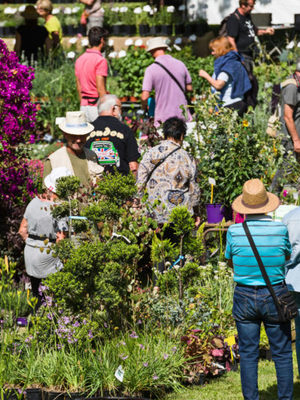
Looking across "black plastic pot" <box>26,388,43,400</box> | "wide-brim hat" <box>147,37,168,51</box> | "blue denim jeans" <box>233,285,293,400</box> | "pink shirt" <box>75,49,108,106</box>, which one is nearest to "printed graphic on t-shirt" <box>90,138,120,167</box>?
"pink shirt" <box>75,49,108,106</box>

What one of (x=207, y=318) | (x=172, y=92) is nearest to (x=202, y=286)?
(x=207, y=318)

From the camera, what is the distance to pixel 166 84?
30.2 feet

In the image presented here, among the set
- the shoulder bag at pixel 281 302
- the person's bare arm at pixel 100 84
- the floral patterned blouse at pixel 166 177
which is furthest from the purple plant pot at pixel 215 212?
the shoulder bag at pixel 281 302

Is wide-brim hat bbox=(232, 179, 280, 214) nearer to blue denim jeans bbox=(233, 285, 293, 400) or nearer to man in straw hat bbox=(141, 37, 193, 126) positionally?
blue denim jeans bbox=(233, 285, 293, 400)

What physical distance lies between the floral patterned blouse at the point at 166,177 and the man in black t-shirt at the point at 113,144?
0.65m

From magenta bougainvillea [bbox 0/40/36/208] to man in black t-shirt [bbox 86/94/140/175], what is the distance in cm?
61

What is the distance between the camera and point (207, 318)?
618 centimetres

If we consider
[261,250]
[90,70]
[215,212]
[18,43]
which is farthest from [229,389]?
[18,43]

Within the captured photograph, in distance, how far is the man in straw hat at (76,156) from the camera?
267 inches

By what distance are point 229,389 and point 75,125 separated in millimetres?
2569

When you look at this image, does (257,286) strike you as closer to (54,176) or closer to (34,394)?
(34,394)

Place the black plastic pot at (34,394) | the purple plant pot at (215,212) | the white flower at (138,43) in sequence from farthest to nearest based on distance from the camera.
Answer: the white flower at (138,43)
the purple plant pot at (215,212)
the black plastic pot at (34,394)

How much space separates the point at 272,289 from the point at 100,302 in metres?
1.39

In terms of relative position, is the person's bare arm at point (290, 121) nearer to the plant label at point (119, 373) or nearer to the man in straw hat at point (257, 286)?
the man in straw hat at point (257, 286)
